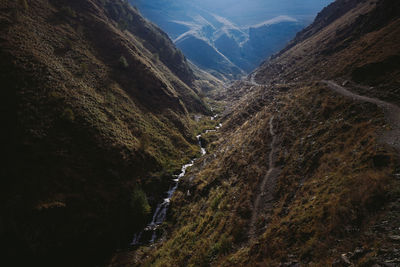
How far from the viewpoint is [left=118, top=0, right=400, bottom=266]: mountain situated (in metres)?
11.4

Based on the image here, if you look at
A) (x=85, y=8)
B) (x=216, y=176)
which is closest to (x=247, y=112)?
(x=216, y=176)

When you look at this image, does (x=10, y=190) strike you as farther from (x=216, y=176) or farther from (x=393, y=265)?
(x=393, y=265)

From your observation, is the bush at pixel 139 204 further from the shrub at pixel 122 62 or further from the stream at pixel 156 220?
the shrub at pixel 122 62

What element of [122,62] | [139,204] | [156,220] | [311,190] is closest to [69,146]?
[139,204]

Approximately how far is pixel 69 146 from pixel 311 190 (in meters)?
44.9

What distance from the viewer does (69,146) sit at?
122 ft

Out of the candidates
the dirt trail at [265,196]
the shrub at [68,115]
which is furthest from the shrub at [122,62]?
the dirt trail at [265,196]

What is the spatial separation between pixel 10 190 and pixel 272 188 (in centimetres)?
4208

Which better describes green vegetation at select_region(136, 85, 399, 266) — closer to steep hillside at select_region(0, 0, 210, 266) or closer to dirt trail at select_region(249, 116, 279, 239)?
dirt trail at select_region(249, 116, 279, 239)

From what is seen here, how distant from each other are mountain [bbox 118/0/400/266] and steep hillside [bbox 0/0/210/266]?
8.17 metres

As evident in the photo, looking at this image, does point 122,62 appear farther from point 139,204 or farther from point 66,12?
point 139,204

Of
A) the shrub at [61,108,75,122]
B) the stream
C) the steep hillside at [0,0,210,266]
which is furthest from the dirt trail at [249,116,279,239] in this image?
the shrub at [61,108,75,122]

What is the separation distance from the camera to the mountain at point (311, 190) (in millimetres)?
11422

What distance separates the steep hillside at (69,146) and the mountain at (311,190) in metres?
8.17
